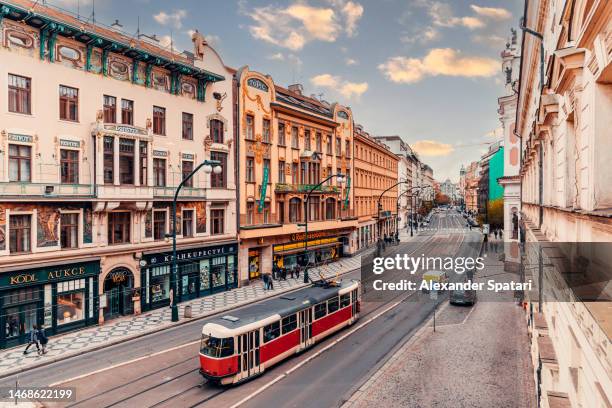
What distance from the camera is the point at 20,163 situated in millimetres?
21875

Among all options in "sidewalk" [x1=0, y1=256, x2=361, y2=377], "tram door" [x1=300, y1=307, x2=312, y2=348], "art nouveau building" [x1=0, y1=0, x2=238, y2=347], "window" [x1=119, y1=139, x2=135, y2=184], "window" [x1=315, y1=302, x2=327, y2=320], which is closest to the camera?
"sidewalk" [x1=0, y1=256, x2=361, y2=377]

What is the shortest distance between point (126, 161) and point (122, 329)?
1020 cm

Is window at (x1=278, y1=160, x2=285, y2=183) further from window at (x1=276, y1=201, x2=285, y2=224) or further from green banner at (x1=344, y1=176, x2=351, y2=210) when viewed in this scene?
green banner at (x1=344, y1=176, x2=351, y2=210)

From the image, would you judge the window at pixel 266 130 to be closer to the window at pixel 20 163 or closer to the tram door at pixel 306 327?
the window at pixel 20 163

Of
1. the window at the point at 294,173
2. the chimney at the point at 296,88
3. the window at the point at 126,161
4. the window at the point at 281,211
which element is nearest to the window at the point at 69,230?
the window at the point at 126,161

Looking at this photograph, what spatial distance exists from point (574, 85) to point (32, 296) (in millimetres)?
25125

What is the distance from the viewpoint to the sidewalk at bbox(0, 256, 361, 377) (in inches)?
766

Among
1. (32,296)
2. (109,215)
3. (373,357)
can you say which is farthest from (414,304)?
(32,296)

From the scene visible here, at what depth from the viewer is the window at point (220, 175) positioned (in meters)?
33.2

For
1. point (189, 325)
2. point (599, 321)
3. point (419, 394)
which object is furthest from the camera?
point (189, 325)

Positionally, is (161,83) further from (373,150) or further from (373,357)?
(373,150)

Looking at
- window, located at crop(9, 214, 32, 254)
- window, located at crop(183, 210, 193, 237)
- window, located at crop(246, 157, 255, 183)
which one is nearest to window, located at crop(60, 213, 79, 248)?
window, located at crop(9, 214, 32, 254)

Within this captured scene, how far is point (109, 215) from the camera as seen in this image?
25.9 meters

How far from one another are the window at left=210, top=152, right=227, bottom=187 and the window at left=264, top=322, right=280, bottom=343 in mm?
17640
